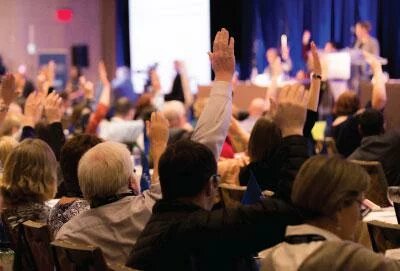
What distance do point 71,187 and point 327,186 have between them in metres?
2.24

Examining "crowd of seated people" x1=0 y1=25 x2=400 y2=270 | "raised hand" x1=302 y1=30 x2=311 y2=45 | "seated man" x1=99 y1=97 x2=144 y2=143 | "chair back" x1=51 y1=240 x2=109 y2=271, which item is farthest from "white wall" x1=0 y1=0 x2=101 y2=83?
"chair back" x1=51 y1=240 x2=109 y2=271

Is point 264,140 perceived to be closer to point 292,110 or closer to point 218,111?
point 218,111

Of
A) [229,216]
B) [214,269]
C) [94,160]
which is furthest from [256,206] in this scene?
[94,160]

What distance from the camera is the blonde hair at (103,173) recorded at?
403cm

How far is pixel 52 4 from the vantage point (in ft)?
73.9

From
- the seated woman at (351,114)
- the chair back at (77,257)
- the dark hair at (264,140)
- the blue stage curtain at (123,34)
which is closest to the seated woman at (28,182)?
the chair back at (77,257)

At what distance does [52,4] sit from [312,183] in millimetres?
20311

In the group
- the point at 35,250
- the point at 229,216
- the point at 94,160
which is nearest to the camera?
the point at 229,216

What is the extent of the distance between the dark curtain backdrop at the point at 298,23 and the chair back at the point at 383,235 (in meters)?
14.2

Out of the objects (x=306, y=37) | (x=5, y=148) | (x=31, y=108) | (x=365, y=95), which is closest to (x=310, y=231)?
(x=5, y=148)

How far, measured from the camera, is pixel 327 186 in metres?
2.84

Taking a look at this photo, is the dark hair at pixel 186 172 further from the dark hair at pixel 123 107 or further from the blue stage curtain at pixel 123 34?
the blue stage curtain at pixel 123 34

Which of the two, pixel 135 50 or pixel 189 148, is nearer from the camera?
pixel 189 148

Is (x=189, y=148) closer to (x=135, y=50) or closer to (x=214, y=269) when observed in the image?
(x=214, y=269)
